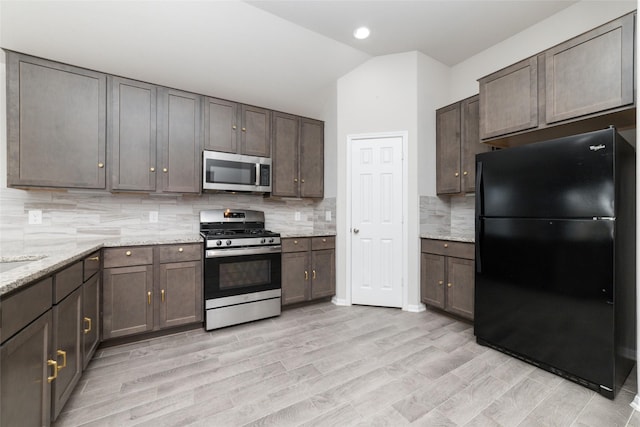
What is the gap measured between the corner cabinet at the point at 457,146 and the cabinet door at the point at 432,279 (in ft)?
2.68

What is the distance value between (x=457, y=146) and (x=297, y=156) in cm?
192

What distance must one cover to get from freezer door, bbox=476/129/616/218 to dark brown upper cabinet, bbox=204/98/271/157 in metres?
2.36

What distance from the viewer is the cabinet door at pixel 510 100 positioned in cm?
226

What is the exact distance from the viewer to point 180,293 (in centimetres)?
262

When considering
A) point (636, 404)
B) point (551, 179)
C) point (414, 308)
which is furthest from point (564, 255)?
point (414, 308)

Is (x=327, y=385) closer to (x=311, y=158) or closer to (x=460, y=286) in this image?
(x=460, y=286)

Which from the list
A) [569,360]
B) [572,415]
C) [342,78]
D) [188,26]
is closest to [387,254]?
[569,360]

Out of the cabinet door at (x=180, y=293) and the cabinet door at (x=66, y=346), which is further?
the cabinet door at (x=180, y=293)

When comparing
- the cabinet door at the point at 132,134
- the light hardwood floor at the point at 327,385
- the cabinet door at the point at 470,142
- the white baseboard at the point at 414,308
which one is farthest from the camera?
the white baseboard at the point at 414,308

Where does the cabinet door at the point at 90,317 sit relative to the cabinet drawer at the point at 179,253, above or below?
below

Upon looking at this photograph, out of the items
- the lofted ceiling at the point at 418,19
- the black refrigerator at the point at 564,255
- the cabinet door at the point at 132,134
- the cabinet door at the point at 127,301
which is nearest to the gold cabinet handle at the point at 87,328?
the cabinet door at the point at 127,301

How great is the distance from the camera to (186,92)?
2.93 meters

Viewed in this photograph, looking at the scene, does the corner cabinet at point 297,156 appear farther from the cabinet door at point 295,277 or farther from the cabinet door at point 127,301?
the cabinet door at point 127,301

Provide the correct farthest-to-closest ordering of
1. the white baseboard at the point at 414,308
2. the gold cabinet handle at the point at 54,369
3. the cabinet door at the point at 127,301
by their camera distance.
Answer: the white baseboard at the point at 414,308 → the cabinet door at the point at 127,301 → the gold cabinet handle at the point at 54,369
